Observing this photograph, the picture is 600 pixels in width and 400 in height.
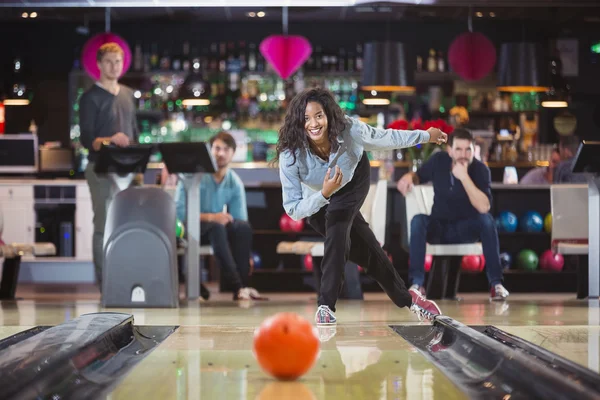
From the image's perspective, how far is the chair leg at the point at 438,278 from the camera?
670cm

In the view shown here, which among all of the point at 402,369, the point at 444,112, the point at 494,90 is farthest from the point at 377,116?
the point at 402,369

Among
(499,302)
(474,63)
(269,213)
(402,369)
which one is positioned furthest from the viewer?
(474,63)

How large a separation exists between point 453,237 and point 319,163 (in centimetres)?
235

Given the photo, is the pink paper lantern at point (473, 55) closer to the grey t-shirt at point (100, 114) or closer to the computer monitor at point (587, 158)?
the computer monitor at point (587, 158)

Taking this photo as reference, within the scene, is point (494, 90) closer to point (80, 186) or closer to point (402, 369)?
point (80, 186)

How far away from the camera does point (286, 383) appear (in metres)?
2.67

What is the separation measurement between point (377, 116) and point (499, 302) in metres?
5.72

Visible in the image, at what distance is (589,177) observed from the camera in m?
6.64

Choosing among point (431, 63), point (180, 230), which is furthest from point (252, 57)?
point (180, 230)

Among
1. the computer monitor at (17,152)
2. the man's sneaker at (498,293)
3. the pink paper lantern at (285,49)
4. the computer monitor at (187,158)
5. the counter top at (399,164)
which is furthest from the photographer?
the computer monitor at (17,152)

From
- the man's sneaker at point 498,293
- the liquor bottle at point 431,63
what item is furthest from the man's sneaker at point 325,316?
the liquor bottle at point 431,63

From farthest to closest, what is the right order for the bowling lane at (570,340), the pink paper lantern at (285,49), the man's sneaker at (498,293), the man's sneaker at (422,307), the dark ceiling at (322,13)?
the dark ceiling at (322,13) < the pink paper lantern at (285,49) < the man's sneaker at (498,293) < the man's sneaker at (422,307) < the bowling lane at (570,340)

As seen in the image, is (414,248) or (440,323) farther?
(414,248)

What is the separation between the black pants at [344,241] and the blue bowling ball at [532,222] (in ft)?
13.1
